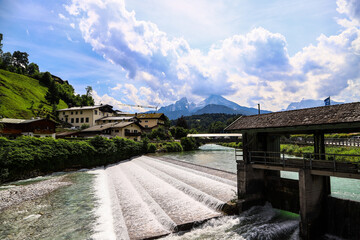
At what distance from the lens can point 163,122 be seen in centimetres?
10469

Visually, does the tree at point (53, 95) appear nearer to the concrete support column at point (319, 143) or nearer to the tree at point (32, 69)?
the tree at point (32, 69)

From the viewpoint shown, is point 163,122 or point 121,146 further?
point 163,122

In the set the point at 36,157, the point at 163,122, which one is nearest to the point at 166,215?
the point at 36,157

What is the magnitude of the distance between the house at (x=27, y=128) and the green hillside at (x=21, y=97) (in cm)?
1531

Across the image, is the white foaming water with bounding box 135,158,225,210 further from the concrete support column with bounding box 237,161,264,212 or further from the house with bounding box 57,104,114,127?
the house with bounding box 57,104,114,127

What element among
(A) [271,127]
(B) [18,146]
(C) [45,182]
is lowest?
(C) [45,182]

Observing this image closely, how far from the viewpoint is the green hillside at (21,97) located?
70.6m

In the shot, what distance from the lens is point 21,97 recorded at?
3359 inches

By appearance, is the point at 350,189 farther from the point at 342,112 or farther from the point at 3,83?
the point at 3,83

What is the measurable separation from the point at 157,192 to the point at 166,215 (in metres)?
6.24

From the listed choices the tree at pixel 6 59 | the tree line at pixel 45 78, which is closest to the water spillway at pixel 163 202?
the tree line at pixel 45 78

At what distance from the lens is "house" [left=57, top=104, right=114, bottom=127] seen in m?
81.1

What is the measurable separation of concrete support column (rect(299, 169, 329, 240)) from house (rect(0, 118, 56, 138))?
58.6 meters

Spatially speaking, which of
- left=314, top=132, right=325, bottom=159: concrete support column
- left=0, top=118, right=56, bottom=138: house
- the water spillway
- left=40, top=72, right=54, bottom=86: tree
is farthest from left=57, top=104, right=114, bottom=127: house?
left=314, top=132, right=325, bottom=159: concrete support column
